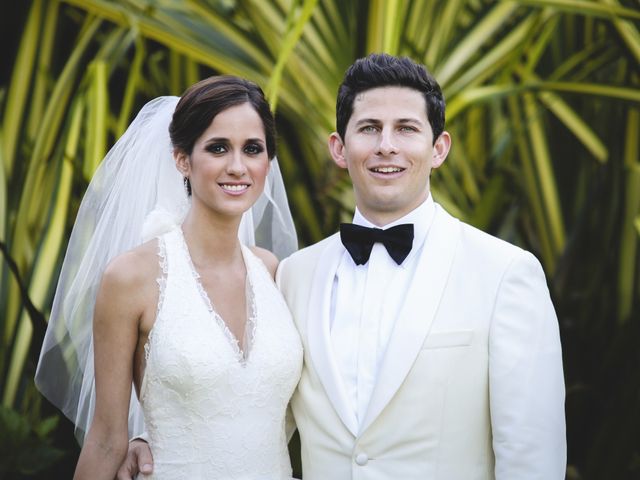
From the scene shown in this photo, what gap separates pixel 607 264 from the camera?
149 inches

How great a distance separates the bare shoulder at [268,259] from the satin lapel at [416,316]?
60cm

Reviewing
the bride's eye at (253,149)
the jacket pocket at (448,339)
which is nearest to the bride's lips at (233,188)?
the bride's eye at (253,149)

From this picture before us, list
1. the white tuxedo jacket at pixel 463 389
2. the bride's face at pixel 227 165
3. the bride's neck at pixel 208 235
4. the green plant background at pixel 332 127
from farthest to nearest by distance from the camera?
the green plant background at pixel 332 127 < the bride's neck at pixel 208 235 < the bride's face at pixel 227 165 < the white tuxedo jacket at pixel 463 389

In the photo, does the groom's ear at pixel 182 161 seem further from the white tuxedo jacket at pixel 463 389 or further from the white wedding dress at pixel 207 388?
the white tuxedo jacket at pixel 463 389

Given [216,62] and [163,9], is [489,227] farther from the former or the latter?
[163,9]

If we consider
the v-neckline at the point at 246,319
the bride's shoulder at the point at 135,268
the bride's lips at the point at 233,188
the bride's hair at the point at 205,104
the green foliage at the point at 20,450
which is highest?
the bride's hair at the point at 205,104

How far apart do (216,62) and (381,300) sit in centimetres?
161

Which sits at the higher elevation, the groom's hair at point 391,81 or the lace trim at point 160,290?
the groom's hair at point 391,81

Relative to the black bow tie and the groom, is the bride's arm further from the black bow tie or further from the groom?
the black bow tie

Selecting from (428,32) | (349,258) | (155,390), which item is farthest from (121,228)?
(428,32)

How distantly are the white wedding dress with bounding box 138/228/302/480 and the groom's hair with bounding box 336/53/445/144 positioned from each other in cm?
70

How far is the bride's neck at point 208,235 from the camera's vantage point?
2.54 m

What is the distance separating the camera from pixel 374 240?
7.93ft

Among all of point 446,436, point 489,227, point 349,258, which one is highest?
point 489,227
